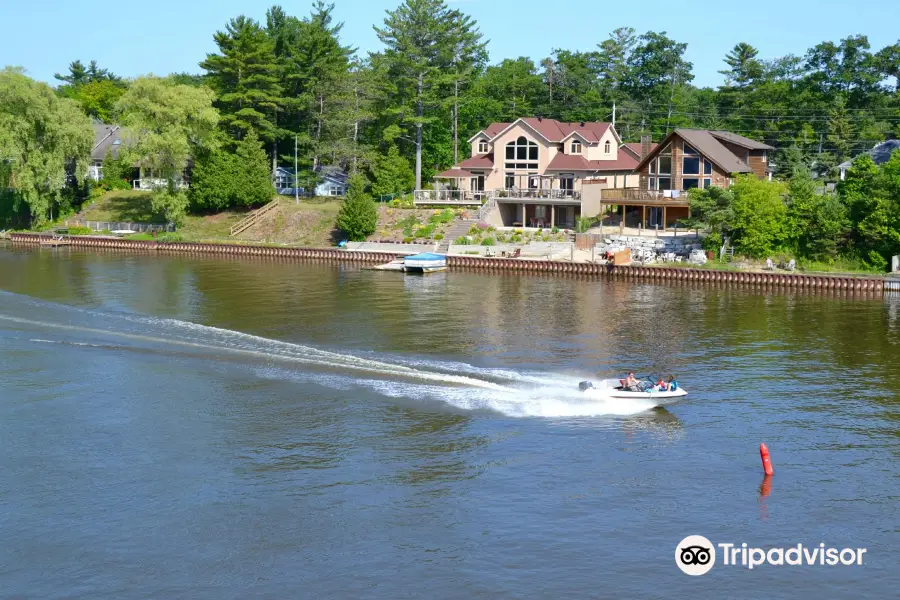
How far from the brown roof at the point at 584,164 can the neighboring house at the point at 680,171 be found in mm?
4964

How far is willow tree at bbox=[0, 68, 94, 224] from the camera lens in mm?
97812

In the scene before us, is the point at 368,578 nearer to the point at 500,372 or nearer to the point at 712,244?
the point at 500,372

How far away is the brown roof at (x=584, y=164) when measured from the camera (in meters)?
92.8

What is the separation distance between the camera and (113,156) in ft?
381

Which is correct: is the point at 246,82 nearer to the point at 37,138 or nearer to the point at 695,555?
the point at 37,138

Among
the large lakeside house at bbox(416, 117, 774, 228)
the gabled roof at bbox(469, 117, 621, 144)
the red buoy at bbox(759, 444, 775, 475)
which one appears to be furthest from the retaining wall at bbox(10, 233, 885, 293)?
the red buoy at bbox(759, 444, 775, 475)

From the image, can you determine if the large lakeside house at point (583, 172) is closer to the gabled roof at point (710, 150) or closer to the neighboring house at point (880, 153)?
the gabled roof at point (710, 150)

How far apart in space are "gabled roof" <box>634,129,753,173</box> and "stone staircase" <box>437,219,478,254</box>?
16592 millimetres

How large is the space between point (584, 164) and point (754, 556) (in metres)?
70.9

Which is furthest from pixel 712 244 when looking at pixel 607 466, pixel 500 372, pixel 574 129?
pixel 607 466

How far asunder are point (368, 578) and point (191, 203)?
84289mm

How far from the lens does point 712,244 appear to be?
75.3 meters

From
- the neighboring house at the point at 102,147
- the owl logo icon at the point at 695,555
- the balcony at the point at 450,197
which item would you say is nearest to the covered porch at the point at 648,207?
the balcony at the point at 450,197

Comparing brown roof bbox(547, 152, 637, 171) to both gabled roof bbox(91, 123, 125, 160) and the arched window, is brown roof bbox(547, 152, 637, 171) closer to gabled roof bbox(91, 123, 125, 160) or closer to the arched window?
the arched window
